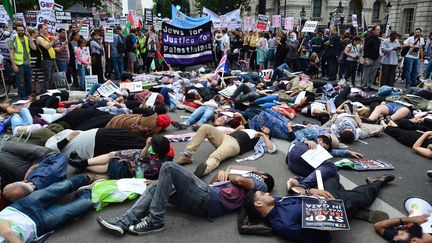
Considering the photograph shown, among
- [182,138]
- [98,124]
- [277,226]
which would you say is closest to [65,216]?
[277,226]

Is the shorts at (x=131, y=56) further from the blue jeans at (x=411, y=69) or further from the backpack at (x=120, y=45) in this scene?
the blue jeans at (x=411, y=69)

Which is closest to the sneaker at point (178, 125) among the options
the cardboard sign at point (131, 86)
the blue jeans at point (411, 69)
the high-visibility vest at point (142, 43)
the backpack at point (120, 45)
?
Result: the cardboard sign at point (131, 86)

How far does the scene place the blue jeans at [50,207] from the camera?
133 inches

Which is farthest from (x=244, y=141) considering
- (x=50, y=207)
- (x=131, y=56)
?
(x=131, y=56)

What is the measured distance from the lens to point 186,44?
1224 cm

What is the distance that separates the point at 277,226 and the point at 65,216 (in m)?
2.30

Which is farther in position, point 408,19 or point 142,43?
point 408,19

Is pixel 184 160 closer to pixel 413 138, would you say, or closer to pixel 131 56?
pixel 413 138

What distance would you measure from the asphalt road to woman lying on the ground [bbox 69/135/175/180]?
0.55 m

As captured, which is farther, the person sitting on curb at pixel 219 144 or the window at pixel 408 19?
the window at pixel 408 19

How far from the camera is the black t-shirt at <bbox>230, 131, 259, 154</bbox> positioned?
584 cm

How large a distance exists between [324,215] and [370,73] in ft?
34.3

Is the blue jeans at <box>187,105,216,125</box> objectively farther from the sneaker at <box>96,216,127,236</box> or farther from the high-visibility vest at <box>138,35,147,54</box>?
the high-visibility vest at <box>138,35,147,54</box>

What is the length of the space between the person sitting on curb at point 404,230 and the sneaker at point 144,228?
2439mm
